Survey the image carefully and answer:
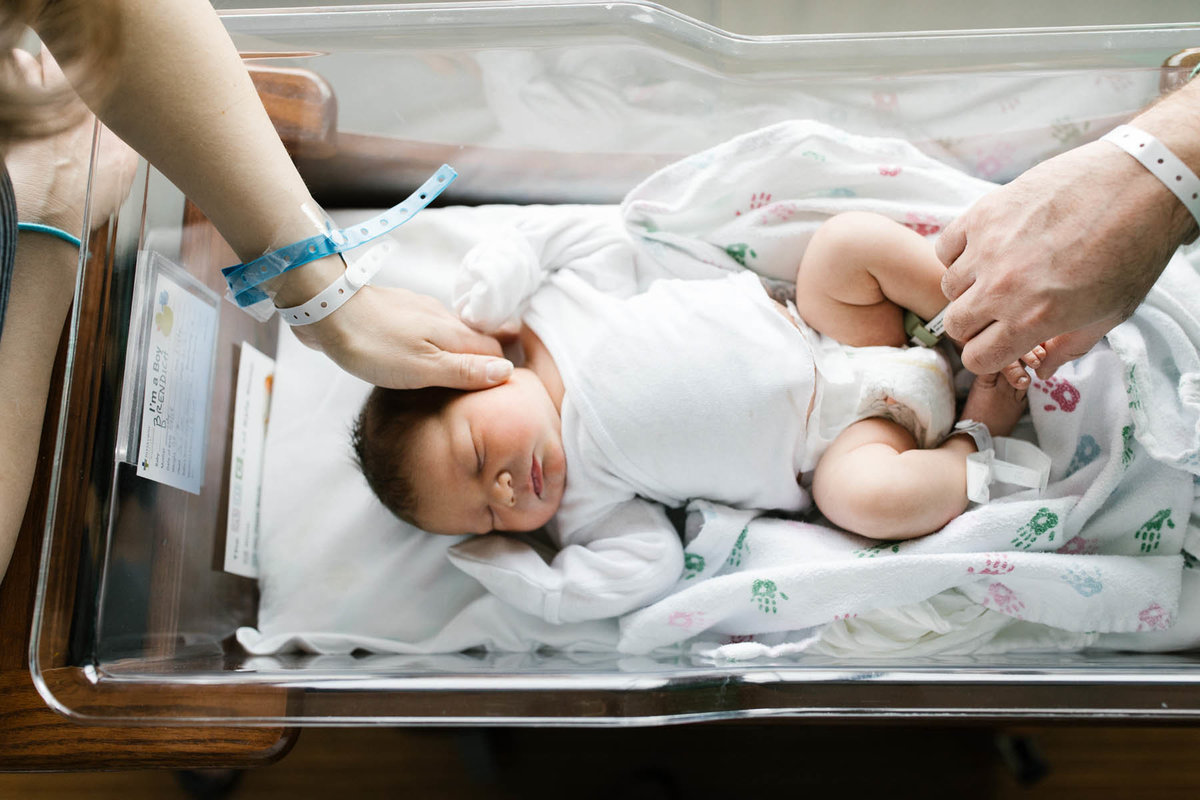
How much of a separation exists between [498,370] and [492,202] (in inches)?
13.4

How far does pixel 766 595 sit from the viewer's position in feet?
3.14

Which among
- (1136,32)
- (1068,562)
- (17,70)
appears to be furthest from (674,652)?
(1136,32)

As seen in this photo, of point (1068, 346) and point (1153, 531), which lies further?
point (1153, 531)

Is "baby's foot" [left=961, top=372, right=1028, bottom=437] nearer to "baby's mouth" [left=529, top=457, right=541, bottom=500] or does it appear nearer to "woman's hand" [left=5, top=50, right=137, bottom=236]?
"baby's mouth" [left=529, top=457, right=541, bottom=500]

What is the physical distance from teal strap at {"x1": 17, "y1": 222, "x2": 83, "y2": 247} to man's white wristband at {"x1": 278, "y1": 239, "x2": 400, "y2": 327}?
0.89ft

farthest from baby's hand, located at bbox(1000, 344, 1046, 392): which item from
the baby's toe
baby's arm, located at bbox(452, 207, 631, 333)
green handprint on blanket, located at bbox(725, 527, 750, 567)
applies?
baby's arm, located at bbox(452, 207, 631, 333)

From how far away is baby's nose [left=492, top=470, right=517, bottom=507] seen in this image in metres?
0.96

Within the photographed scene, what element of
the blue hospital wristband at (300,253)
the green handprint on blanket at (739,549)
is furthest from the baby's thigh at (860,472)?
the blue hospital wristband at (300,253)

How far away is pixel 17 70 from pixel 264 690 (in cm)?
59

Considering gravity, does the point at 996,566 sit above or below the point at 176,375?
below

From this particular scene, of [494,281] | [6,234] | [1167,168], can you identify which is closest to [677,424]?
[494,281]

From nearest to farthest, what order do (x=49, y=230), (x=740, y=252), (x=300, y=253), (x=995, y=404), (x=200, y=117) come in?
(x=200, y=117) < (x=300, y=253) < (x=49, y=230) < (x=995, y=404) < (x=740, y=252)

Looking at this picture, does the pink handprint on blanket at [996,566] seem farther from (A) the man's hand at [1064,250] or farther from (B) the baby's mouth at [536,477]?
→ (B) the baby's mouth at [536,477]

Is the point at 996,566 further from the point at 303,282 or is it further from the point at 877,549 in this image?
the point at 303,282
